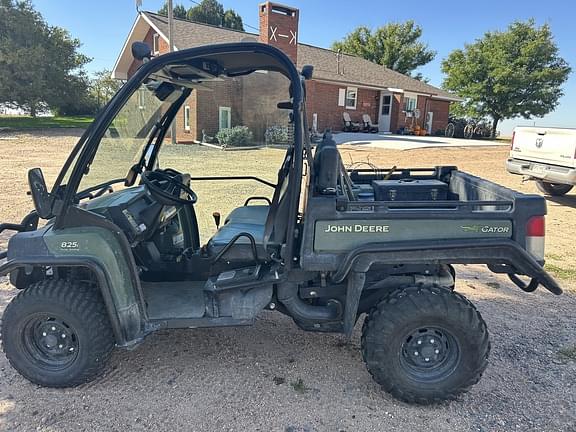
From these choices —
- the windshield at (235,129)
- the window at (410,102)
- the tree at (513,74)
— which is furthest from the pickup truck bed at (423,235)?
the tree at (513,74)

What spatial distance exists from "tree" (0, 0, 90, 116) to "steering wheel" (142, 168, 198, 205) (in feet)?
86.5

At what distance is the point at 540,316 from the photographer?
12.5 feet

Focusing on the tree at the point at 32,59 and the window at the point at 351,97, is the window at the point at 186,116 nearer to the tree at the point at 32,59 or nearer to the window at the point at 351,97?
the window at the point at 351,97

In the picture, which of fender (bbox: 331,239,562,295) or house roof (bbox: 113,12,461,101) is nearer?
fender (bbox: 331,239,562,295)

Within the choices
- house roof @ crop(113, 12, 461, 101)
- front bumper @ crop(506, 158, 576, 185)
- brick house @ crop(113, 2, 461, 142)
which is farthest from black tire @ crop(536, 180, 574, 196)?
house roof @ crop(113, 12, 461, 101)

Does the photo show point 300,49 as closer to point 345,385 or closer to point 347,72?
point 347,72

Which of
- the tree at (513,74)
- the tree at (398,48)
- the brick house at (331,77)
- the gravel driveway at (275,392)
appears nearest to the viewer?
the gravel driveway at (275,392)

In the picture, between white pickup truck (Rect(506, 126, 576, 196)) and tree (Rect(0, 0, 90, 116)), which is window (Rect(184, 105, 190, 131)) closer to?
white pickup truck (Rect(506, 126, 576, 196))

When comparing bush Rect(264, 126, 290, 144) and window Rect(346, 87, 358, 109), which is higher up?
window Rect(346, 87, 358, 109)

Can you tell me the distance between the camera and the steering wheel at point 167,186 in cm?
307

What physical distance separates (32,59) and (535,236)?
28926 millimetres

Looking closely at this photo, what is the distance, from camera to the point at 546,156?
7.91 meters

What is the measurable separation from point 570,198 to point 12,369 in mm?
9741

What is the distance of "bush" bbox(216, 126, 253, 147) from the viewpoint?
3.60 metres
